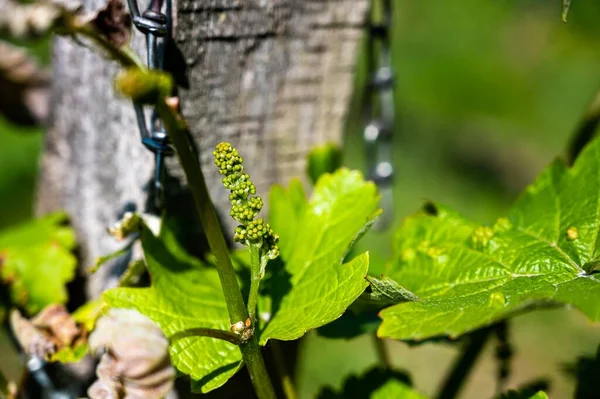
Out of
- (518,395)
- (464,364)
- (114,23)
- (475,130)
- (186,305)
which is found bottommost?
(475,130)

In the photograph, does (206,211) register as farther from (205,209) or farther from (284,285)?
(284,285)

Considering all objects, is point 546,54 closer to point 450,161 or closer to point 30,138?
point 450,161

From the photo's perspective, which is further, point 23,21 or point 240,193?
point 23,21

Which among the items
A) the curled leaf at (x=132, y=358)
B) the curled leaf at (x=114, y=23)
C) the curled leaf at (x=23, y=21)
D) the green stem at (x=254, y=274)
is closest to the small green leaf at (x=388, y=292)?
the green stem at (x=254, y=274)

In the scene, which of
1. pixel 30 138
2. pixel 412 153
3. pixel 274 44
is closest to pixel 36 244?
pixel 274 44

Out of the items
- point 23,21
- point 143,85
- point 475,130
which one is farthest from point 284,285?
point 475,130

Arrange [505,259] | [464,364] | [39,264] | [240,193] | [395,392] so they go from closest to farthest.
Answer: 1. [240,193]
2. [505,259]
3. [395,392]
4. [464,364]
5. [39,264]

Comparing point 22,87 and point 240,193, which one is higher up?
point 240,193
